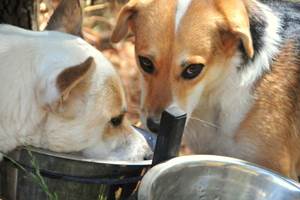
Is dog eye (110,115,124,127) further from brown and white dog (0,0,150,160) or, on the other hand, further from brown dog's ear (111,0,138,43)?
brown dog's ear (111,0,138,43)

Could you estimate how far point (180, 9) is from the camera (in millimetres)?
2861

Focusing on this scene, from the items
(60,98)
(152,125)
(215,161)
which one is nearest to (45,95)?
(60,98)

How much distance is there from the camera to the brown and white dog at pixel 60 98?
260cm

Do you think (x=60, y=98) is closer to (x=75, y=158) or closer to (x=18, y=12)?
(x=75, y=158)

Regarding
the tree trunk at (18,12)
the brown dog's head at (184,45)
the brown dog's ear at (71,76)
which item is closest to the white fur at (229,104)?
the brown dog's head at (184,45)

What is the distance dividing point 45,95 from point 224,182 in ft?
2.90

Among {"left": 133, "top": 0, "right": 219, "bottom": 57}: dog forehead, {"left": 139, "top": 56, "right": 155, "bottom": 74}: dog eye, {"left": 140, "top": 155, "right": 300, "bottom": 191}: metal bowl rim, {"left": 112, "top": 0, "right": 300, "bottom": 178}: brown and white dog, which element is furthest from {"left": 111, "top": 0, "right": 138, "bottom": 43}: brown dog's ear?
{"left": 140, "top": 155, "right": 300, "bottom": 191}: metal bowl rim

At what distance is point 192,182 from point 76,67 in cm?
74

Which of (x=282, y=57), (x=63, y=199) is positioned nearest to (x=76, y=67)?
(x=63, y=199)

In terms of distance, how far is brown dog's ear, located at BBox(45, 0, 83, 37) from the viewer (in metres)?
3.11

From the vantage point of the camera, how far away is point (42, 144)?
274cm

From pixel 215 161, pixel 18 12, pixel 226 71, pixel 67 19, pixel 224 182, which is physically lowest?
pixel 224 182

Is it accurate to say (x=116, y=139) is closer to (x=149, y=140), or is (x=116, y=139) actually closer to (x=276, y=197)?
(x=149, y=140)

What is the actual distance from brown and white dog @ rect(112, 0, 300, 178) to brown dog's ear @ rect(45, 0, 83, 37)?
0.69 feet
